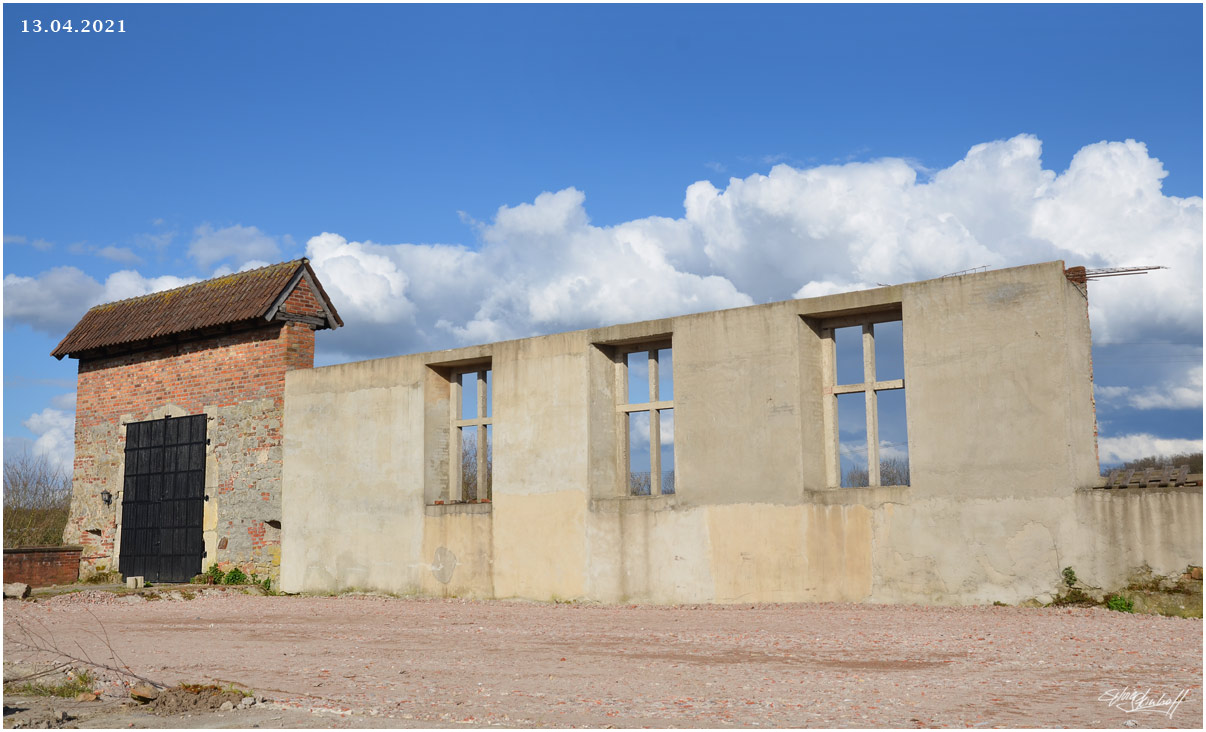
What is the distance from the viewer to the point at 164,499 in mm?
18703

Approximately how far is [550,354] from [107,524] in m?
10.3

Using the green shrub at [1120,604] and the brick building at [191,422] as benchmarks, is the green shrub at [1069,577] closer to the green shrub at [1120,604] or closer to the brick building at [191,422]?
the green shrub at [1120,604]

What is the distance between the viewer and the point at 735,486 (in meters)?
12.9

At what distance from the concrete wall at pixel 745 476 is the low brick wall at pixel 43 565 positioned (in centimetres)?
529

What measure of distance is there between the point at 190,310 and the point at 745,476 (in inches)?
442

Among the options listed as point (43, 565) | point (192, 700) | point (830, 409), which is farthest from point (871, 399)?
point (43, 565)

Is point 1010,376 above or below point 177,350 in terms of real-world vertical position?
below

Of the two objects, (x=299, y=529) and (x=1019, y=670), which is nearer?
(x=1019, y=670)

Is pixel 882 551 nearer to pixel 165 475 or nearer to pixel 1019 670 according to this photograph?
pixel 1019 670

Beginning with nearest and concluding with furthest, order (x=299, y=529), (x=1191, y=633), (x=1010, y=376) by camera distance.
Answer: (x=1191, y=633) → (x=1010, y=376) → (x=299, y=529)

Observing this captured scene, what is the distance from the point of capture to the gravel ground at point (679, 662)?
18.2ft

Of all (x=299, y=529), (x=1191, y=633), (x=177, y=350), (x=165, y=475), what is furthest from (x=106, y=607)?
(x=1191, y=633)

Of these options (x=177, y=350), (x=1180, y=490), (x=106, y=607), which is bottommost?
(x=106, y=607)

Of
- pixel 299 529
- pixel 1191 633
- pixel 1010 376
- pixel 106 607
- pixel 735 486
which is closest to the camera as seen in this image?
pixel 1191 633
